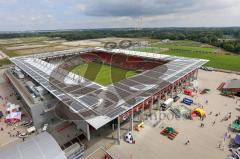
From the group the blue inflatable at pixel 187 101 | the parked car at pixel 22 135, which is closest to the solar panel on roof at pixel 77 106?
the parked car at pixel 22 135

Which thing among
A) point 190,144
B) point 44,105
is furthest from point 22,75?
point 190,144

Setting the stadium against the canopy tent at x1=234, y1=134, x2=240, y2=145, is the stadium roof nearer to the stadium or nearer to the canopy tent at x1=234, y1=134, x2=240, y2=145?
the stadium

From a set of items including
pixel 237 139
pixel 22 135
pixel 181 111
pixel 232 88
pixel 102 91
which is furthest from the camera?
pixel 232 88

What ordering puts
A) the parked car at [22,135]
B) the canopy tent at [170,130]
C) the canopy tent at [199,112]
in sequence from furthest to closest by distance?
the canopy tent at [199,112] < the parked car at [22,135] < the canopy tent at [170,130]

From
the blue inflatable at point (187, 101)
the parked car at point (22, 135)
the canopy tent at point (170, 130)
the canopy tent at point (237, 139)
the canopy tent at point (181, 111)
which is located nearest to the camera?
the canopy tent at point (237, 139)

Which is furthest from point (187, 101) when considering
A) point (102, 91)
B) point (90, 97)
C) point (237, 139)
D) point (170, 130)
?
point (90, 97)

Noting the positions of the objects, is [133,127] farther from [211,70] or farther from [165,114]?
[211,70]

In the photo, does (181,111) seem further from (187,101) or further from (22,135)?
(22,135)

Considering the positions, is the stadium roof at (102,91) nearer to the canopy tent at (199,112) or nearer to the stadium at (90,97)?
the stadium at (90,97)

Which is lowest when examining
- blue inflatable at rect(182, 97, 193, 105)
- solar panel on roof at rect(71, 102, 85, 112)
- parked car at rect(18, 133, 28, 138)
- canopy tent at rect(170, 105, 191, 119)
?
parked car at rect(18, 133, 28, 138)

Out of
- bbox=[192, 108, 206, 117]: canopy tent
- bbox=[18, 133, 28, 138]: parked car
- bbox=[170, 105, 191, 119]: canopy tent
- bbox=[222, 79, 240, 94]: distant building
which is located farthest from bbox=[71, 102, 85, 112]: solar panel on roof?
bbox=[222, 79, 240, 94]: distant building

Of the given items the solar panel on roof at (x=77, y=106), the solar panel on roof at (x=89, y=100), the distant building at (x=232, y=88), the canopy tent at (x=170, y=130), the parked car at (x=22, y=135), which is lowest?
the parked car at (x=22, y=135)
